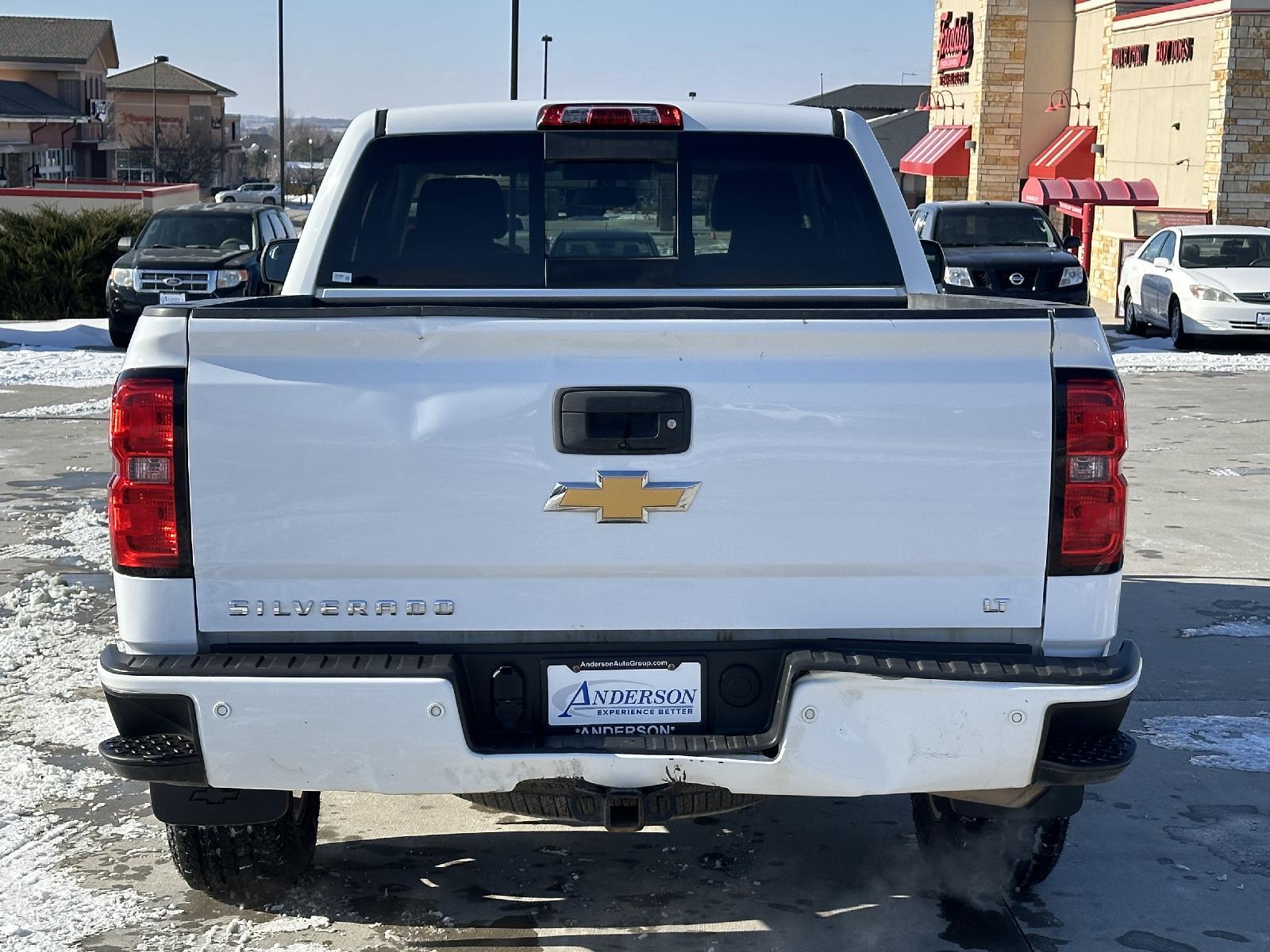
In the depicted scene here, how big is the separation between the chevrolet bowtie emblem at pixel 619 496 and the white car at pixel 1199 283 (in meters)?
17.3

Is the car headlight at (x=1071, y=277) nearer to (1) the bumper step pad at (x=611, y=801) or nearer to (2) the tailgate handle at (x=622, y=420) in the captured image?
(1) the bumper step pad at (x=611, y=801)

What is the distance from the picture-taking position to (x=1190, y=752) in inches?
224

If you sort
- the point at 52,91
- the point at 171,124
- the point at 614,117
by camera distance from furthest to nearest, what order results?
the point at 171,124 < the point at 52,91 < the point at 614,117

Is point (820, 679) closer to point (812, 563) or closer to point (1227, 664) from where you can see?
point (812, 563)

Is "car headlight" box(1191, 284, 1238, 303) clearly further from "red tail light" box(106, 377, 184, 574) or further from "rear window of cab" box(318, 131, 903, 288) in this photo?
"red tail light" box(106, 377, 184, 574)

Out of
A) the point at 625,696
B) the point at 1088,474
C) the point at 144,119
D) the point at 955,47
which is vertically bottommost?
the point at 625,696

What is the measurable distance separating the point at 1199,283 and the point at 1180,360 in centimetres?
148

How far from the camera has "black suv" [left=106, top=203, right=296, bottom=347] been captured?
19.2 metres

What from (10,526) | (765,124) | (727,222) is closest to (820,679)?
(727,222)

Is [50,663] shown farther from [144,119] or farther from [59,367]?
[144,119]

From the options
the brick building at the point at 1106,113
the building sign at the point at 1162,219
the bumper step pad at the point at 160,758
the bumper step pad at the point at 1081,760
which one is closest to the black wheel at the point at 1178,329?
the brick building at the point at 1106,113

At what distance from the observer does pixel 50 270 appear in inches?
970

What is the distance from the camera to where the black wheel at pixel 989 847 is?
4.33m

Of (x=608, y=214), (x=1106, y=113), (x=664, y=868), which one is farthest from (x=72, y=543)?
(x=1106, y=113)
